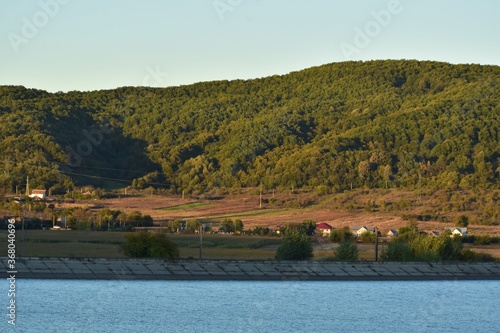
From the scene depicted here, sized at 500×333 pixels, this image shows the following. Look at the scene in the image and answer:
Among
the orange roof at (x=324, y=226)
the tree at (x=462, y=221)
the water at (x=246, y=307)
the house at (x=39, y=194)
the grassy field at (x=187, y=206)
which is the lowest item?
the water at (x=246, y=307)

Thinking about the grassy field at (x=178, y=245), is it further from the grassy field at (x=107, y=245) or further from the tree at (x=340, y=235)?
the tree at (x=340, y=235)

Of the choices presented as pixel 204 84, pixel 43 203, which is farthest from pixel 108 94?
pixel 43 203

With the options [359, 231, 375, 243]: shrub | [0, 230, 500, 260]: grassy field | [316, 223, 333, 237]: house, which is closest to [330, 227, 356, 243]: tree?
[359, 231, 375, 243]: shrub

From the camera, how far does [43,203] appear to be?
101m

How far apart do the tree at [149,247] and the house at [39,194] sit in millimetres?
39151

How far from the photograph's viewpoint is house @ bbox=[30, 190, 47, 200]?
340 feet

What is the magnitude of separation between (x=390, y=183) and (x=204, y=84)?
2239 inches

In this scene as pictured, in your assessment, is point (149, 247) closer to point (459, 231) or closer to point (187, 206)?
point (459, 231)

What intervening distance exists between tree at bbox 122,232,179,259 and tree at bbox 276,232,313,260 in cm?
678

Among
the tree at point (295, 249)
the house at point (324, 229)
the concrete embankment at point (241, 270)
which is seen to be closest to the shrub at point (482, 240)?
the house at point (324, 229)

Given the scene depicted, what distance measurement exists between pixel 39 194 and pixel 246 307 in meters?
59.4

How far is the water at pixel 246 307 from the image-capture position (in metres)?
42.6

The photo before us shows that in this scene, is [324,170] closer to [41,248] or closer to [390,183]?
[390,183]

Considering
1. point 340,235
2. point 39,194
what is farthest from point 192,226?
point 39,194
